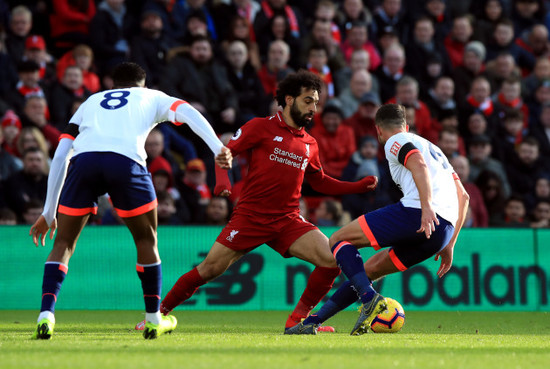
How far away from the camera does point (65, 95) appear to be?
527 inches

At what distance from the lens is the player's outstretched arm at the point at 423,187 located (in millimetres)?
7203

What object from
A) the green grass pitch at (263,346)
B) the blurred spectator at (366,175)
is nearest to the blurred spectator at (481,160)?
the blurred spectator at (366,175)

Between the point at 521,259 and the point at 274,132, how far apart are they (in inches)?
210

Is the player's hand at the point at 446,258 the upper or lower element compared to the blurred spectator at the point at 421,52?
lower

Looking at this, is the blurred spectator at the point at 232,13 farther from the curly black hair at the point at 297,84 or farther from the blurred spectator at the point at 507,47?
the curly black hair at the point at 297,84

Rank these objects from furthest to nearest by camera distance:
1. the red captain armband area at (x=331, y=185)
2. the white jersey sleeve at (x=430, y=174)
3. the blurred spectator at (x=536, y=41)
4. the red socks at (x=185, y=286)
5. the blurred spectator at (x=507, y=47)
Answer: the blurred spectator at (x=536, y=41), the blurred spectator at (x=507, y=47), the red captain armband area at (x=331, y=185), the red socks at (x=185, y=286), the white jersey sleeve at (x=430, y=174)

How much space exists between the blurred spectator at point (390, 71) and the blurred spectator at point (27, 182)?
234 inches

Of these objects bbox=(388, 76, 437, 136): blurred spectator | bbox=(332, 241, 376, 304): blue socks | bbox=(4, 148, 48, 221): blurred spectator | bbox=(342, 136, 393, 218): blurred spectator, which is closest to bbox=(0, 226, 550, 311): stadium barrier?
bbox=(4, 148, 48, 221): blurred spectator

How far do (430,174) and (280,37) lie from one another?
8.23 m

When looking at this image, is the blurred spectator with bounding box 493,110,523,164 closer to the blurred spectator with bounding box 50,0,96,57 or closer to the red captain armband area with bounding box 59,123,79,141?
the blurred spectator with bounding box 50,0,96,57

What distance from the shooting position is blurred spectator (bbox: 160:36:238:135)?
1383 centimetres

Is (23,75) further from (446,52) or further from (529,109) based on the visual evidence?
(529,109)

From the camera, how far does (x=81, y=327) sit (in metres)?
8.86

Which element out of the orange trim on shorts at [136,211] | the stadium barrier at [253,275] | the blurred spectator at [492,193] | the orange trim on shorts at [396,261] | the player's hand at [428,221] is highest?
the orange trim on shorts at [136,211]
